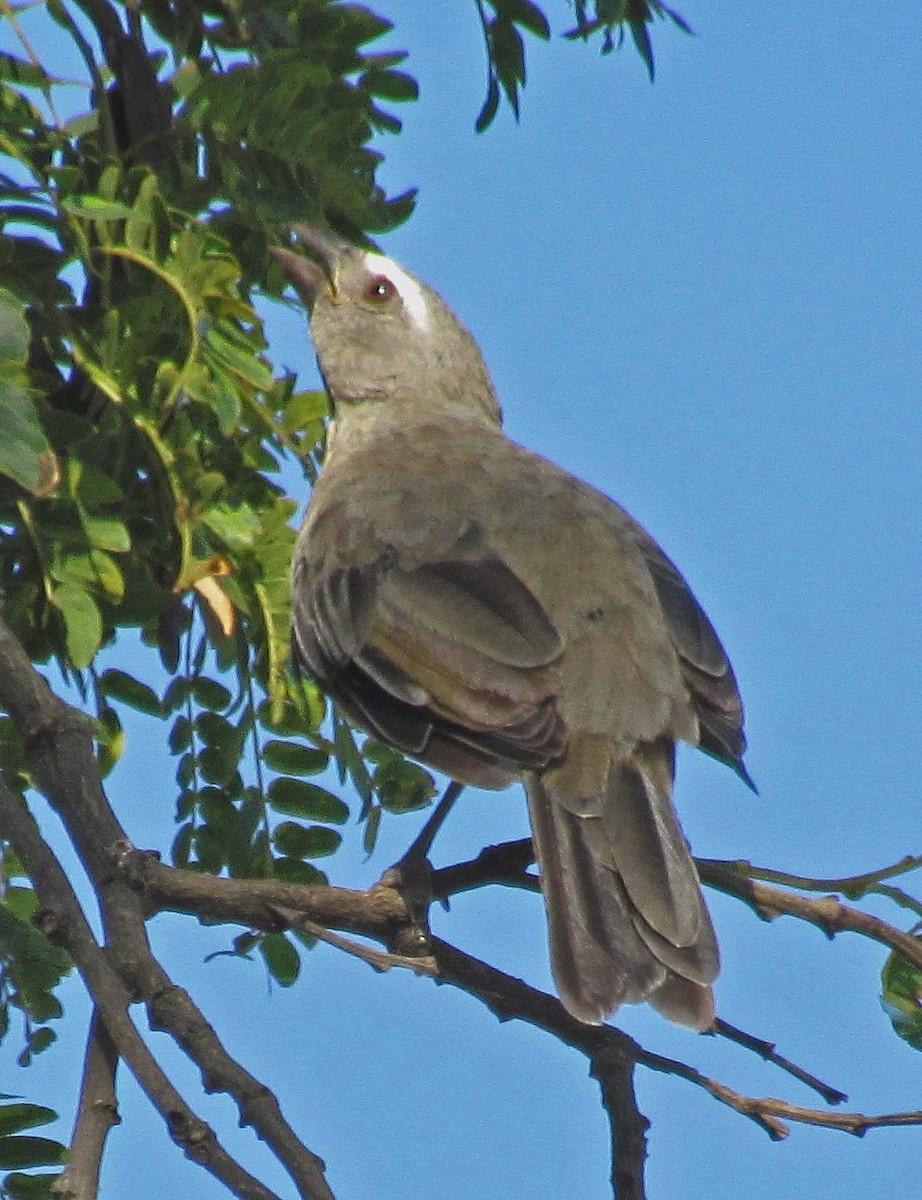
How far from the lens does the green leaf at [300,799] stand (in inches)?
153

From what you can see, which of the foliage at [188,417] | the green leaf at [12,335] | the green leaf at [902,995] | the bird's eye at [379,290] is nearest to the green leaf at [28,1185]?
the foliage at [188,417]

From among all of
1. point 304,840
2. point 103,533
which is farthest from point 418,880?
point 103,533

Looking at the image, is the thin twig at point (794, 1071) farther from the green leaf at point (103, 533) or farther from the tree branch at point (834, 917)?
the green leaf at point (103, 533)

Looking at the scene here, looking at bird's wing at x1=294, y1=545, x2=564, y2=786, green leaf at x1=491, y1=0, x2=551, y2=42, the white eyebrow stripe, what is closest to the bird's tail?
bird's wing at x1=294, y1=545, x2=564, y2=786

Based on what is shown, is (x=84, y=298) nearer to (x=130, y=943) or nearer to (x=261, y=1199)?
(x=130, y=943)

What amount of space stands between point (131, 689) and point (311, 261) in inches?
52.1

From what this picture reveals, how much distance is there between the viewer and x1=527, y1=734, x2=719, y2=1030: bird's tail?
3258 millimetres

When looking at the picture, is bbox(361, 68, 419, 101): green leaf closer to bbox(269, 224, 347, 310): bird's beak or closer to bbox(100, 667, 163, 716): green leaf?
bbox(269, 224, 347, 310): bird's beak

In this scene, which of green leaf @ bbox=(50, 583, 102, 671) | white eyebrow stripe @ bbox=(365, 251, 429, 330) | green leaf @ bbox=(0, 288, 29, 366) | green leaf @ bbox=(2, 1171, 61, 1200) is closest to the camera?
green leaf @ bbox=(0, 288, 29, 366)

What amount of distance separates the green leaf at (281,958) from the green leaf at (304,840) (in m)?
0.18

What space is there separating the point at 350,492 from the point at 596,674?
96 centimetres

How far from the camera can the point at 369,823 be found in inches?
157

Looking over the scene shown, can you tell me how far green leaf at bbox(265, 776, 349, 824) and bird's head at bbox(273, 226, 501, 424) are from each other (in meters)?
1.91

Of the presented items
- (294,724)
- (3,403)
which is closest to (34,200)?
(3,403)
